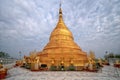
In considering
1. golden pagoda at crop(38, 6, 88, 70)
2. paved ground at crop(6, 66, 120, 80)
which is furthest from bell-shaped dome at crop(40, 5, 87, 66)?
paved ground at crop(6, 66, 120, 80)

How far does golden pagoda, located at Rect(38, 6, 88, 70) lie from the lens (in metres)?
28.9

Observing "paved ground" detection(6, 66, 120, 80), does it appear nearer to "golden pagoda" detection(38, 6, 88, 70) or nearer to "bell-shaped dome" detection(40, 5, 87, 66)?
"golden pagoda" detection(38, 6, 88, 70)

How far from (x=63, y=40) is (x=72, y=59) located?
6567 millimetres

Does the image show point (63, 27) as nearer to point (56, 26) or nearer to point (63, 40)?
point (56, 26)

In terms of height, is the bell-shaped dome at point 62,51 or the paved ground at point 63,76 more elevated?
the bell-shaped dome at point 62,51

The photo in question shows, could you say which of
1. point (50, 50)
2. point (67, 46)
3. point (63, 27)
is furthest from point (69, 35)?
point (50, 50)

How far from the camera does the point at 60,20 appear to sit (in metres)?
38.7

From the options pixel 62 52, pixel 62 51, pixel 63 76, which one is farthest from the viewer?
pixel 62 51

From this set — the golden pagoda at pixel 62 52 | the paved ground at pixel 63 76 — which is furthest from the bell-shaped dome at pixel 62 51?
the paved ground at pixel 63 76

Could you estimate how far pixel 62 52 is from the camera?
30422mm

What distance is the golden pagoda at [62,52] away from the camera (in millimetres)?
28922

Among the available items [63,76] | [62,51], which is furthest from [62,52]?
[63,76]

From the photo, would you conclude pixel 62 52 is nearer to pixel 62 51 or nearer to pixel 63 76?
pixel 62 51

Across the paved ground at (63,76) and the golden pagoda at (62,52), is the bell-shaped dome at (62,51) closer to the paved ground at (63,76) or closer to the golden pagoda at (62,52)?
the golden pagoda at (62,52)
